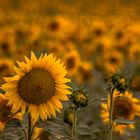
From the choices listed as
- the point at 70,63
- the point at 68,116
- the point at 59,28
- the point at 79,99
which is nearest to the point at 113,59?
the point at 70,63

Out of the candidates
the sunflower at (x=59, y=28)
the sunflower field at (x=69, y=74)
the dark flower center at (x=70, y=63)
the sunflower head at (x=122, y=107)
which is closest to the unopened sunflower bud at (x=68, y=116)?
the sunflower field at (x=69, y=74)

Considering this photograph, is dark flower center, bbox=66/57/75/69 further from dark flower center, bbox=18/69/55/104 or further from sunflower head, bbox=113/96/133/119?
dark flower center, bbox=18/69/55/104

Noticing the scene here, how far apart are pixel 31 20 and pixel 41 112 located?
8826mm

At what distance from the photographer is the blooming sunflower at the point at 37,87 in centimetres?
255

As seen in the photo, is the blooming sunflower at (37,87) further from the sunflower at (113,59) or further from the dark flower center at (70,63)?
the sunflower at (113,59)

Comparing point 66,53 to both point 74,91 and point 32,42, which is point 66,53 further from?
point 74,91

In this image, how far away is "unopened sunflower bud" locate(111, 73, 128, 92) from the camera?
8.93ft

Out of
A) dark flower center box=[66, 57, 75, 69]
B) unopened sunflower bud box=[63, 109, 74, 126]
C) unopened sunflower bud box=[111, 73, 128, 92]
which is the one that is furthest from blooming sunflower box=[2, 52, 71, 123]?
dark flower center box=[66, 57, 75, 69]

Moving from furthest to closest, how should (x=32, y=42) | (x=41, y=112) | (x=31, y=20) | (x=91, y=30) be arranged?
(x=31, y=20) → (x=91, y=30) → (x=32, y=42) → (x=41, y=112)

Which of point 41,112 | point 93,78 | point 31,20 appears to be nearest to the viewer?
point 41,112

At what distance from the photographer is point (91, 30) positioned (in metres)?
8.28

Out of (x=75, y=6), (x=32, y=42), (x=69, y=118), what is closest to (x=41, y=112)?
(x=69, y=118)

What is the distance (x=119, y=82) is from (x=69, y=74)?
3969 mm

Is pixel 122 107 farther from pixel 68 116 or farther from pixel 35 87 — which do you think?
pixel 35 87
